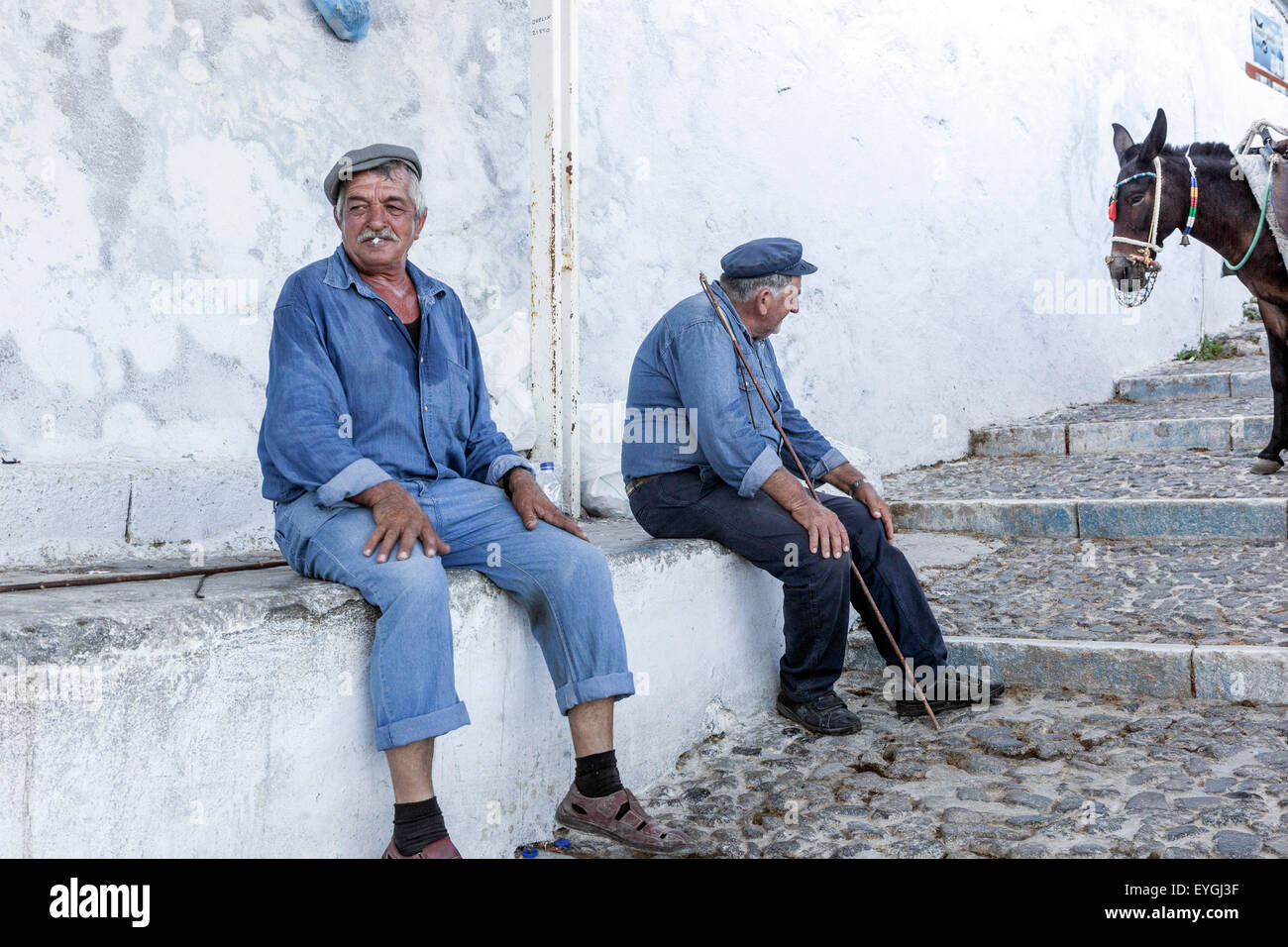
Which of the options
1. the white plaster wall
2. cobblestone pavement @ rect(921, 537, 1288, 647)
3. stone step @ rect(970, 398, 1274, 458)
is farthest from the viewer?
stone step @ rect(970, 398, 1274, 458)

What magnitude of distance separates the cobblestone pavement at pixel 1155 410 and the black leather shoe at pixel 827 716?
188 inches

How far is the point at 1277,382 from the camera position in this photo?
581 centimetres

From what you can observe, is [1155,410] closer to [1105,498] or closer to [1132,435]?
[1132,435]

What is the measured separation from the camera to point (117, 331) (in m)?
3.39

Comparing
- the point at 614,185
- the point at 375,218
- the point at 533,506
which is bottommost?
the point at 533,506

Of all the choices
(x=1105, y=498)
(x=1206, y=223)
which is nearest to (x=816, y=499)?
(x=1105, y=498)

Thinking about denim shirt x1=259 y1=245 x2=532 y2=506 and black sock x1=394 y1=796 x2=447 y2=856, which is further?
denim shirt x1=259 y1=245 x2=532 y2=506

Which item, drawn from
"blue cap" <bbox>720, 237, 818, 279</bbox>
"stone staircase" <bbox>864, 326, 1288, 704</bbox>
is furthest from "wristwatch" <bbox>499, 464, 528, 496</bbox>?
"stone staircase" <bbox>864, 326, 1288, 704</bbox>

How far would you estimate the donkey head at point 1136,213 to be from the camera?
19.0 feet

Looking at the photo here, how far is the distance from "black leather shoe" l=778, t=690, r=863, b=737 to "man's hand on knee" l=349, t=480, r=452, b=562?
60.8 inches

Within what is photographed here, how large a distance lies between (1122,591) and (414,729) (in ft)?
10.6

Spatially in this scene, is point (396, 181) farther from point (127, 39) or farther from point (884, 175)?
point (884, 175)

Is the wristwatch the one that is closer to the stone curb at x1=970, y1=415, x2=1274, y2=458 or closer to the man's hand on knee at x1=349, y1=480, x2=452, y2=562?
the man's hand on knee at x1=349, y1=480, x2=452, y2=562

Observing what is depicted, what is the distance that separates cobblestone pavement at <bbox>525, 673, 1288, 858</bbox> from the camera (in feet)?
8.43
